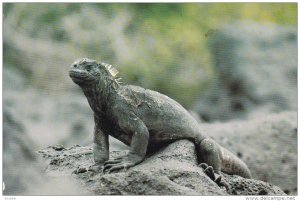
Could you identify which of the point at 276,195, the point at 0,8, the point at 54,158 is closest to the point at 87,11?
the point at 0,8

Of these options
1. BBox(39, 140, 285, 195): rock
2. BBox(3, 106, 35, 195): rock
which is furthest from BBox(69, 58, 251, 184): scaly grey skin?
BBox(3, 106, 35, 195): rock

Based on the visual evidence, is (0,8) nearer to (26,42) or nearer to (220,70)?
(26,42)

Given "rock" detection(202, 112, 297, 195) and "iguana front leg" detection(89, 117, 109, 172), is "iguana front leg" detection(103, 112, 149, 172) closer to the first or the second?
"iguana front leg" detection(89, 117, 109, 172)

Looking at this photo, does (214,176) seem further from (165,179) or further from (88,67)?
(88,67)

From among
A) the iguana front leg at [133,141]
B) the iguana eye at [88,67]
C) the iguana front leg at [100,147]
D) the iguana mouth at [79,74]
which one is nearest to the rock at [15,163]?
the iguana front leg at [100,147]

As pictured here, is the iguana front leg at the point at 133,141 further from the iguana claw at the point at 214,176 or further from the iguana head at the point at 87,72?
the iguana claw at the point at 214,176

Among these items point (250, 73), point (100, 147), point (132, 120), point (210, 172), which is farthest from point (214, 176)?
point (250, 73)

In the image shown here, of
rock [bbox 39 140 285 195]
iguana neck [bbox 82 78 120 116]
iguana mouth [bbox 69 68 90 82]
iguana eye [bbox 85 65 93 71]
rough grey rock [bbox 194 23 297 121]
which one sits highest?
rough grey rock [bbox 194 23 297 121]
